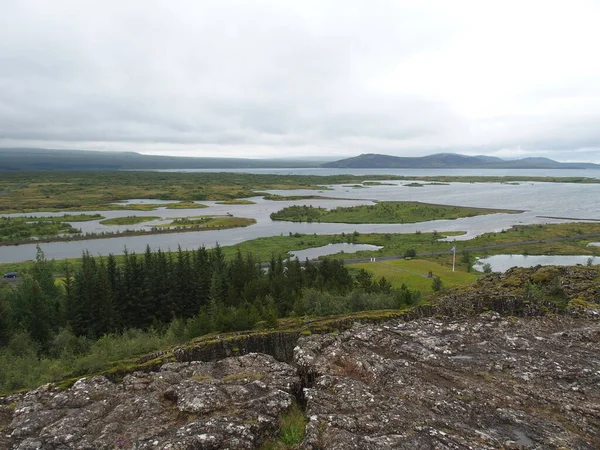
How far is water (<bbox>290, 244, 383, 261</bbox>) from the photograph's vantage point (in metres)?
75.6

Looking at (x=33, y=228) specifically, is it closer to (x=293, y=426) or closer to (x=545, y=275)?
(x=293, y=426)

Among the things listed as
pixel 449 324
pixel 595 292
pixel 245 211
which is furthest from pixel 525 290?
pixel 245 211

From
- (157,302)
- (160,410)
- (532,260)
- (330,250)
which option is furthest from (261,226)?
(160,410)

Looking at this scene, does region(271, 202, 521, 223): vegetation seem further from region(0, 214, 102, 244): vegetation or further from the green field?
region(0, 214, 102, 244): vegetation

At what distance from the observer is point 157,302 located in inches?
1690

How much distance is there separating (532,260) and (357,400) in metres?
69.6

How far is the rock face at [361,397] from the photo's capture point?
10797 mm

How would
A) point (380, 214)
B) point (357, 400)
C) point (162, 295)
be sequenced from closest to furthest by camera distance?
point (357, 400)
point (162, 295)
point (380, 214)

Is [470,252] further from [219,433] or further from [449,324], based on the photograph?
[219,433]

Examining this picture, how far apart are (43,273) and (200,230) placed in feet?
182

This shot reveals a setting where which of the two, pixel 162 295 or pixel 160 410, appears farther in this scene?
pixel 162 295

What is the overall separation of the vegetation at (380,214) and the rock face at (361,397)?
99.7m

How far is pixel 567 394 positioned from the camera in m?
13.0

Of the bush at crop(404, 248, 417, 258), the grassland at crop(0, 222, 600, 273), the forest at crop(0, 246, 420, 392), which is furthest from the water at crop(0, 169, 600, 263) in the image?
the bush at crop(404, 248, 417, 258)
